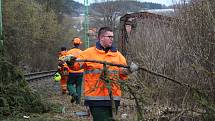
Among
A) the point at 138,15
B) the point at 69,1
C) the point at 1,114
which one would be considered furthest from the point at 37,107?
the point at 69,1

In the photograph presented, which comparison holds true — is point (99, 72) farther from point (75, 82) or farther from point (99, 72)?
point (75, 82)

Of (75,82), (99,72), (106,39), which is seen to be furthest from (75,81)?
(99,72)

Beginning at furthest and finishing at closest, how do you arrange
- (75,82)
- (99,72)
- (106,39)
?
(75,82) → (106,39) → (99,72)

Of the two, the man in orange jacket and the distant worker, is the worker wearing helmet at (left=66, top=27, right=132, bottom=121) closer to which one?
the man in orange jacket

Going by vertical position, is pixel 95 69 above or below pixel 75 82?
above

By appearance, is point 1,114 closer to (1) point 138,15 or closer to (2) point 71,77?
(2) point 71,77

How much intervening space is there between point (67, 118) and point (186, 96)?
587 cm

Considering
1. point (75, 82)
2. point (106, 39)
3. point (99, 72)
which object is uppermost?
point (106, 39)

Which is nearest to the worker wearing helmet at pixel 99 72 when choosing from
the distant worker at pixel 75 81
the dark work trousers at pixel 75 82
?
the distant worker at pixel 75 81

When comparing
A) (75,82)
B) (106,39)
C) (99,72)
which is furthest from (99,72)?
(75,82)

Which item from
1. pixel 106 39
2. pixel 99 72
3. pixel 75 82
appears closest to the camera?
pixel 99 72

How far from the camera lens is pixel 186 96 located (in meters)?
5.35

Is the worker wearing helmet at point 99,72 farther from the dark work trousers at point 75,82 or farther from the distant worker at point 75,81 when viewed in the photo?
the dark work trousers at point 75,82

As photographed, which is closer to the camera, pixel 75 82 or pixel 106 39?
pixel 106 39
